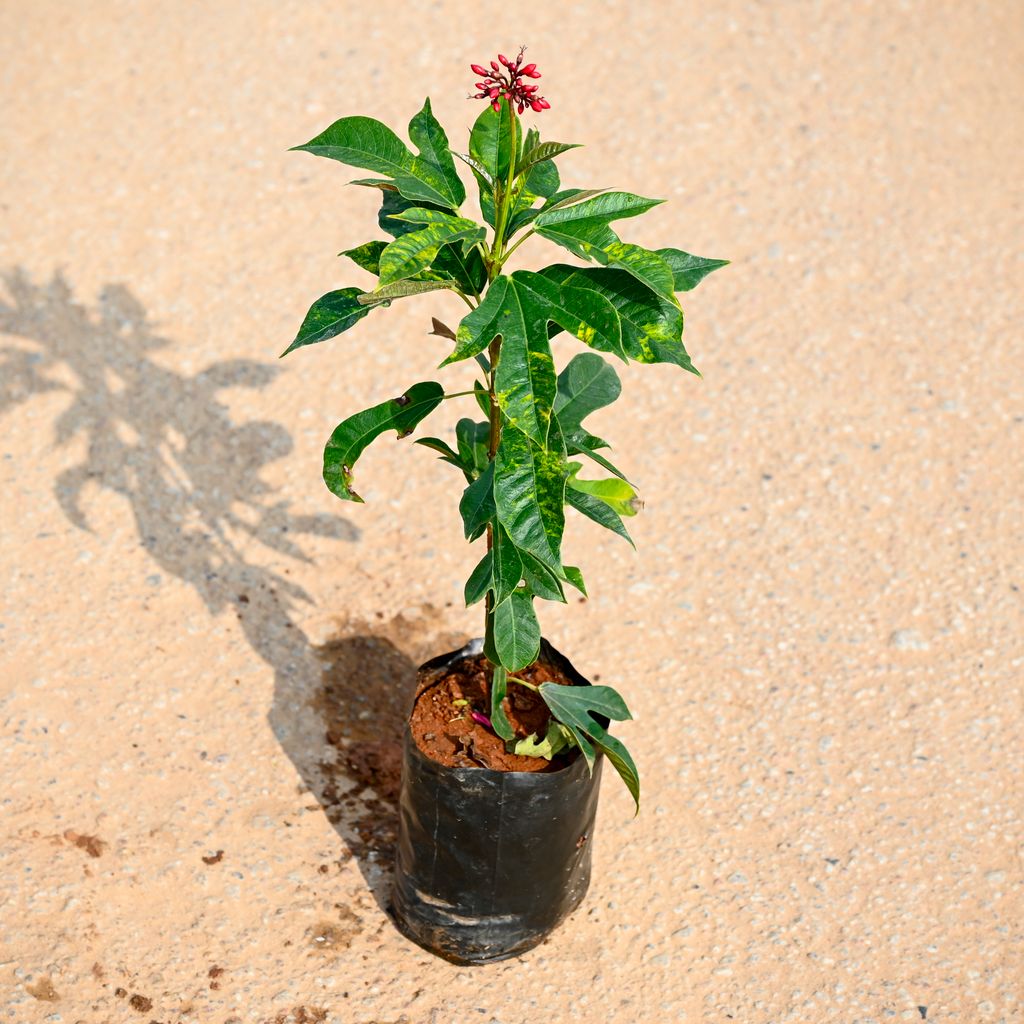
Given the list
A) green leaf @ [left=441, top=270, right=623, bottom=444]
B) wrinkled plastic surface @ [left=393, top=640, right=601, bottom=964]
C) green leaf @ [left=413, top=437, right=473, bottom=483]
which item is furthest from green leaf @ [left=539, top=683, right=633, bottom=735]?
green leaf @ [left=441, top=270, right=623, bottom=444]

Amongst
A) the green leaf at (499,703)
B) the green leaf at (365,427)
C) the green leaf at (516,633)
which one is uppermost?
the green leaf at (365,427)

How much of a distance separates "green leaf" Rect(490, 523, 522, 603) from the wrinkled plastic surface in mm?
462

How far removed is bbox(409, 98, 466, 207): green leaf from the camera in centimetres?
243

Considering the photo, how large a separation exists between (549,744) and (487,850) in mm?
270

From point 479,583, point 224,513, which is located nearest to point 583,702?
point 479,583

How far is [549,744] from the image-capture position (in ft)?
9.27

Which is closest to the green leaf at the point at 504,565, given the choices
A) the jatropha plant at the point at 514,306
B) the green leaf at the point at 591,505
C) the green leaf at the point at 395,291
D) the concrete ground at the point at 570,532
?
the jatropha plant at the point at 514,306

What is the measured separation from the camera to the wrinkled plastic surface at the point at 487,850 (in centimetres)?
277

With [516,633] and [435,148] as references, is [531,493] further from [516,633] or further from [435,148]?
[435,148]

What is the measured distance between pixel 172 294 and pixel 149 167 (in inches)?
31.0

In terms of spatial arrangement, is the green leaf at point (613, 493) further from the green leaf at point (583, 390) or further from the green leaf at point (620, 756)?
the green leaf at point (620, 756)

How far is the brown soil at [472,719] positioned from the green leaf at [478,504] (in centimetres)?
56

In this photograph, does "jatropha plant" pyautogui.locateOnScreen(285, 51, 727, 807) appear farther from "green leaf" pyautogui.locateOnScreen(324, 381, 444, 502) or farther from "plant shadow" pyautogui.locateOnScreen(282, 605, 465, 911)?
"plant shadow" pyautogui.locateOnScreen(282, 605, 465, 911)

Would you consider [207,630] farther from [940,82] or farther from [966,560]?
[940,82]
